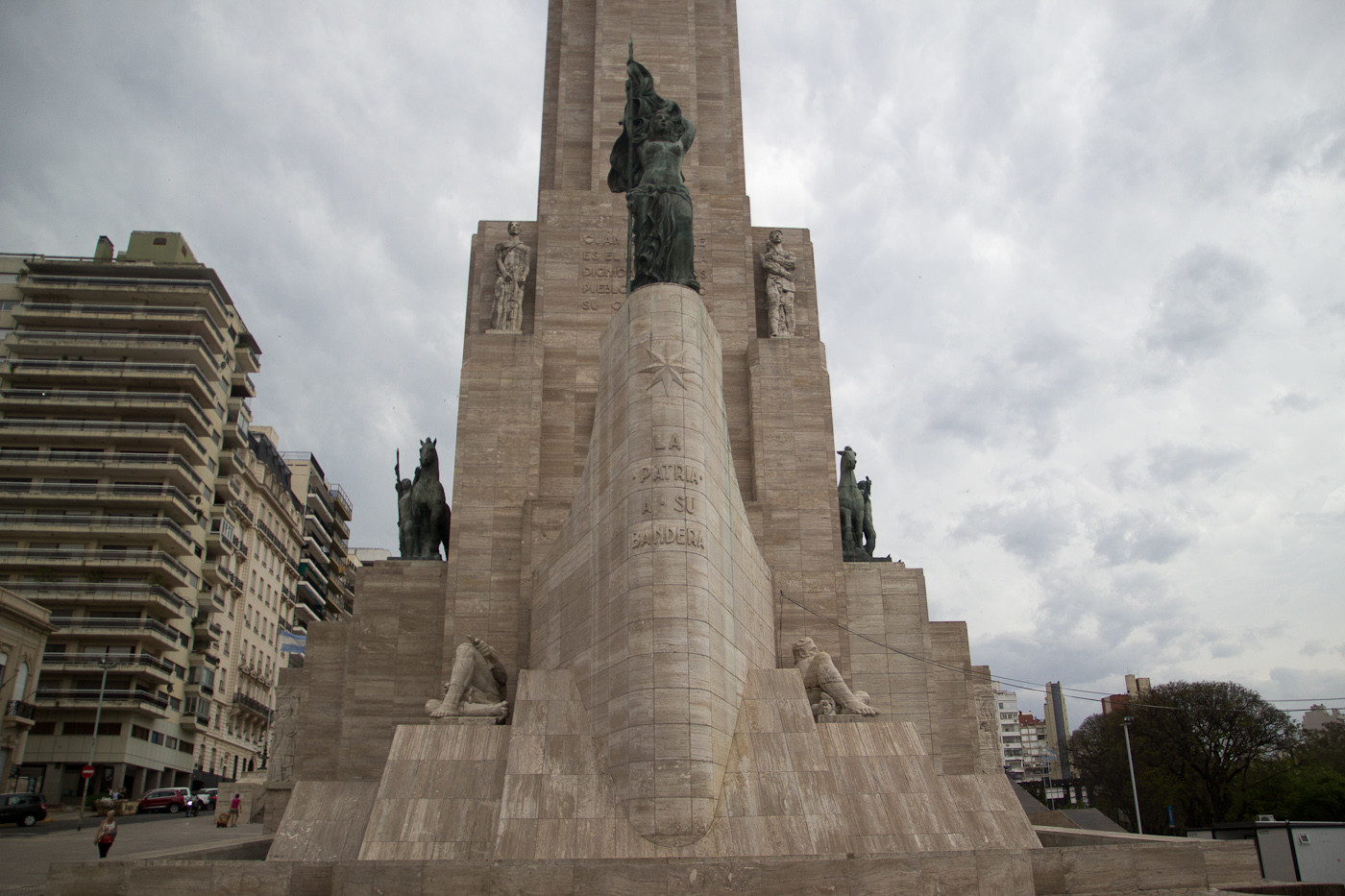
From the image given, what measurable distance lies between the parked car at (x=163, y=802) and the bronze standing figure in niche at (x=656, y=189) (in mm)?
33895

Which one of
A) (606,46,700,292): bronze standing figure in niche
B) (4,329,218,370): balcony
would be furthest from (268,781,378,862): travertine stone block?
(4,329,218,370): balcony

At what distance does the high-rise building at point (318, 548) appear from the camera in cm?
7838

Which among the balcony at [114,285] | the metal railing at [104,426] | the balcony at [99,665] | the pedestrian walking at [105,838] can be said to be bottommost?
the pedestrian walking at [105,838]

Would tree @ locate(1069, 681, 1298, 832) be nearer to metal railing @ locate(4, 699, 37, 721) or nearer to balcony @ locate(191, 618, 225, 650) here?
metal railing @ locate(4, 699, 37, 721)

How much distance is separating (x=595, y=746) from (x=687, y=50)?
18189mm

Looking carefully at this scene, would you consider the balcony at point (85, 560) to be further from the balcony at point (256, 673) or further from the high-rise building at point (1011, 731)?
the high-rise building at point (1011, 731)

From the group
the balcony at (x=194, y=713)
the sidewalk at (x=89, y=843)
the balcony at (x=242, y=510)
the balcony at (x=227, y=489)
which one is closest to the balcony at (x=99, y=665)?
the balcony at (x=194, y=713)

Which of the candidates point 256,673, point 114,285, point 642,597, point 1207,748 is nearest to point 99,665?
point 256,673

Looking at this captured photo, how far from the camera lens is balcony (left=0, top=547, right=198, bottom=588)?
48.8 m

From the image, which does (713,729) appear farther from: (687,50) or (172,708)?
(172,708)

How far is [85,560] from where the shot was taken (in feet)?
161

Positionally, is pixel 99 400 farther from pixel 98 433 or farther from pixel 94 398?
pixel 98 433

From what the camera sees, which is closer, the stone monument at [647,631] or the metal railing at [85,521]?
the stone monument at [647,631]

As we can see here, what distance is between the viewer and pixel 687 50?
25234mm
